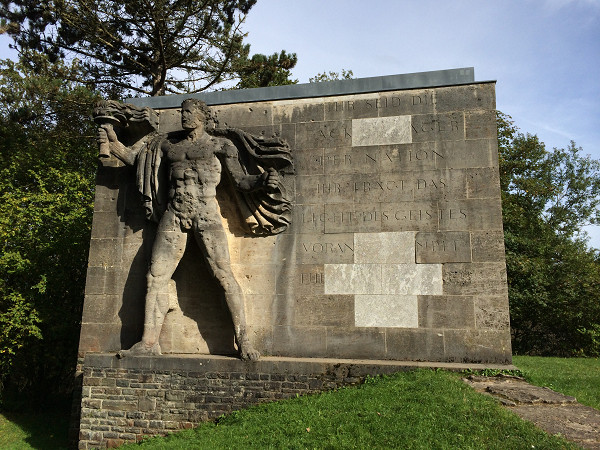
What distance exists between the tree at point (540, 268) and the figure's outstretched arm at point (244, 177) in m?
13.3

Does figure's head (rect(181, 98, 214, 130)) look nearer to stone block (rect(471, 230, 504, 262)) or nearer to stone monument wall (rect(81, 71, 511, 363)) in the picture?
stone monument wall (rect(81, 71, 511, 363))

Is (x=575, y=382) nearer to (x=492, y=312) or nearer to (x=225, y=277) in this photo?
(x=492, y=312)

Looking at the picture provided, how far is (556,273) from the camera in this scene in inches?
747

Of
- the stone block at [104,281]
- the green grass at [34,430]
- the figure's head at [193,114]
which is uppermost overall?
the figure's head at [193,114]

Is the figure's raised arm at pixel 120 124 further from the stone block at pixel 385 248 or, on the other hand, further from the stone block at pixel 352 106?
the stone block at pixel 385 248

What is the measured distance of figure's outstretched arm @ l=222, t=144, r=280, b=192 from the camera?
8078 millimetres

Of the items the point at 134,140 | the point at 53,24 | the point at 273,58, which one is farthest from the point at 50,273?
the point at 273,58

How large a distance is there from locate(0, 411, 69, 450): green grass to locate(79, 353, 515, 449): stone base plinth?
1879 millimetres

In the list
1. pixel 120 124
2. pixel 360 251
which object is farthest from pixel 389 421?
pixel 120 124

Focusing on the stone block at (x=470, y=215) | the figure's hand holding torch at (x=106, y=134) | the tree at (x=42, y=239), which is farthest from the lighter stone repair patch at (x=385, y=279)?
the tree at (x=42, y=239)

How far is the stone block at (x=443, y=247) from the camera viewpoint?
7902mm

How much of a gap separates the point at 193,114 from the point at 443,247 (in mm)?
4635

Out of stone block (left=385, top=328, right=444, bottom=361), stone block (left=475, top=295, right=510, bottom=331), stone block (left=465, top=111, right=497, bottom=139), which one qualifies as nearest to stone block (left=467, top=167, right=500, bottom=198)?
stone block (left=465, top=111, right=497, bottom=139)

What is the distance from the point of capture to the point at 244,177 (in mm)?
8414
